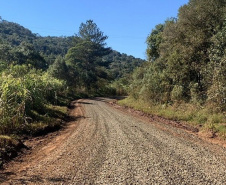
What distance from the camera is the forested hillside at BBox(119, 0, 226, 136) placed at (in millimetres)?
12805

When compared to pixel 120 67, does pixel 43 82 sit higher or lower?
lower

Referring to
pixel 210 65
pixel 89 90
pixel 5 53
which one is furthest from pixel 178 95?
pixel 89 90

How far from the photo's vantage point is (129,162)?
605 cm

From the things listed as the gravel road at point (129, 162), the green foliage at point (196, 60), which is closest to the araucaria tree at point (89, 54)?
the green foliage at point (196, 60)

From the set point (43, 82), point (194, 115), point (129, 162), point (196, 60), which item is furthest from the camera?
point (43, 82)

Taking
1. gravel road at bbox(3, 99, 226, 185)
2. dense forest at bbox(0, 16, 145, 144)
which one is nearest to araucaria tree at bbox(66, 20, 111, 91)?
dense forest at bbox(0, 16, 145, 144)

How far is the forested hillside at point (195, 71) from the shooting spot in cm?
1280

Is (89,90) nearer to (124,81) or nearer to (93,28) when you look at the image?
(124,81)

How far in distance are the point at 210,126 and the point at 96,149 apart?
6170mm

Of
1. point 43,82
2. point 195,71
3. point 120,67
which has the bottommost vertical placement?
point 43,82

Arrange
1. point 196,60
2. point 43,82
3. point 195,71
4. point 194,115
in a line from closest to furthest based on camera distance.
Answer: point 194,115 → point 196,60 → point 195,71 → point 43,82

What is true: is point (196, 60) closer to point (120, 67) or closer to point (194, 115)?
point (194, 115)

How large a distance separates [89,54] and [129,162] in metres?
52.5

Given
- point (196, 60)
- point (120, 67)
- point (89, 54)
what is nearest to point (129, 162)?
point (196, 60)
